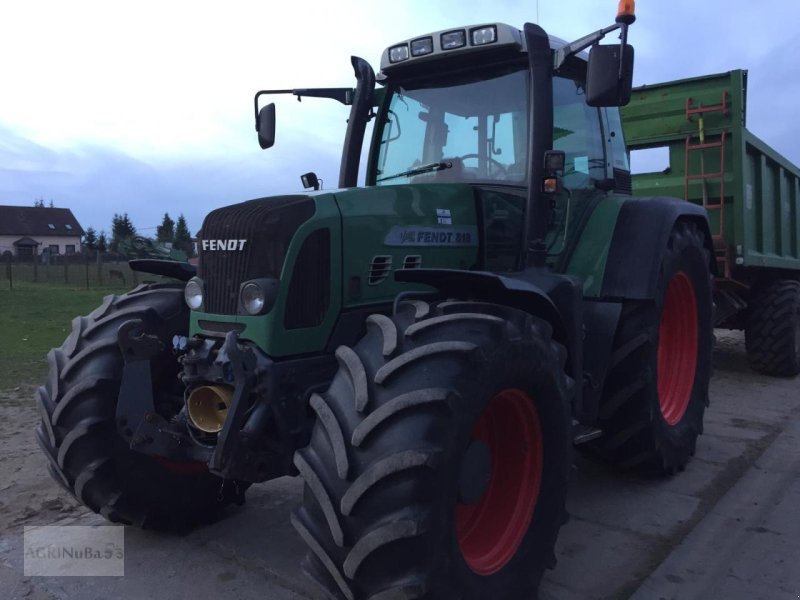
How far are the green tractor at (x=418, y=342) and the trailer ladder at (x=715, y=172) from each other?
2786 mm

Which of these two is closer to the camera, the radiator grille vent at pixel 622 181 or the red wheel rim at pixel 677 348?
the radiator grille vent at pixel 622 181

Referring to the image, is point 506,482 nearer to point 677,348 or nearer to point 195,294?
point 195,294

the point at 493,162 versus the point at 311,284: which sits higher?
the point at 493,162

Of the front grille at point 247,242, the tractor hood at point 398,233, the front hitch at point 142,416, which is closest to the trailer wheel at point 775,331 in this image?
the tractor hood at point 398,233

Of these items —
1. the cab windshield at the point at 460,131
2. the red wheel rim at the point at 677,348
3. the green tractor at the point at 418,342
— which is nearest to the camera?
the green tractor at the point at 418,342

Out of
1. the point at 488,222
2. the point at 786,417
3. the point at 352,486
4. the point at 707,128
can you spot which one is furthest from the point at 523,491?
the point at 707,128

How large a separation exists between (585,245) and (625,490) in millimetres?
1511

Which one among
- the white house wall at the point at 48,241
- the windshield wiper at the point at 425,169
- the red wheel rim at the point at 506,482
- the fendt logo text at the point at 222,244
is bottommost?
the red wheel rim at the point at 506,482

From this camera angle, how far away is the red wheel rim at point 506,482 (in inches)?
117

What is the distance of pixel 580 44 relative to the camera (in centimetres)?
360

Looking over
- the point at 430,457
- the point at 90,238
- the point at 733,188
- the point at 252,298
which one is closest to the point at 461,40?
the point at 252,298

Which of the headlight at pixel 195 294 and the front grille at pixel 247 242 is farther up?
the front grille at pixel 247 242

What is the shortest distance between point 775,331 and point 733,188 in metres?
1.77

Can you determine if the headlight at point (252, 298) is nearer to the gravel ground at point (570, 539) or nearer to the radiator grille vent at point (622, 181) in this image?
the gravel ground at point (570, 539)
